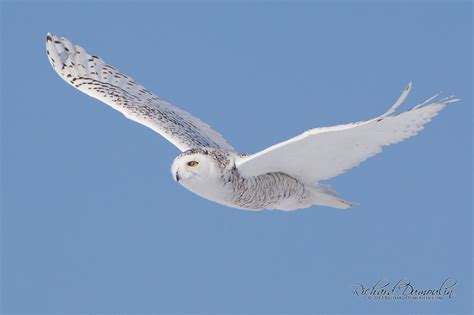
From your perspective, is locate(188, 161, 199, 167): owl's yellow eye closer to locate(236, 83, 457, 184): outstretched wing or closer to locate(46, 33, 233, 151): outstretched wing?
locate(236, 83, 457, 184): outstretched wing

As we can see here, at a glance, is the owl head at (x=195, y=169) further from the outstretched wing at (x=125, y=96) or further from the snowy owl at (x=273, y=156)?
the outstretched wing at (x=125, y=96)

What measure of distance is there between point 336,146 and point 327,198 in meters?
0.88

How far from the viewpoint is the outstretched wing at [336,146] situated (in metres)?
5.02

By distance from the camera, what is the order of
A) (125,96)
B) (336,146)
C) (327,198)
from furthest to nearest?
(125,96)
(327,198)
(336,146)

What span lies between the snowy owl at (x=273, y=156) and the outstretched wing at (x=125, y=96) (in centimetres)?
1

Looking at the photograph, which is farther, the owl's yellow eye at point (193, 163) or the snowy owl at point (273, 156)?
the owl's yellow eye at point (193, 163)

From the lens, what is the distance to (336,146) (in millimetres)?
5461

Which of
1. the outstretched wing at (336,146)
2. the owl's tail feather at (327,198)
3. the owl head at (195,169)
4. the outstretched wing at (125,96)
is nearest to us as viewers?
the outstretched wing at (336,146)

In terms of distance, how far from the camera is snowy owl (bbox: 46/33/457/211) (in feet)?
16.8

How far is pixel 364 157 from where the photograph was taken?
5559 millimetres

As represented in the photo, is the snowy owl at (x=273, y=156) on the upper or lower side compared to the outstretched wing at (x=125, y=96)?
lower

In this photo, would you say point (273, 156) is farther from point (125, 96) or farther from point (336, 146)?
point (125, 96)

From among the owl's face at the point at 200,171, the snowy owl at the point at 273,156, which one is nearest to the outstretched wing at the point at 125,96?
the snowy owl at the point at 273,156

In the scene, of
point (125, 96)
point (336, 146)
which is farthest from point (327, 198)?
point (125, 96)
